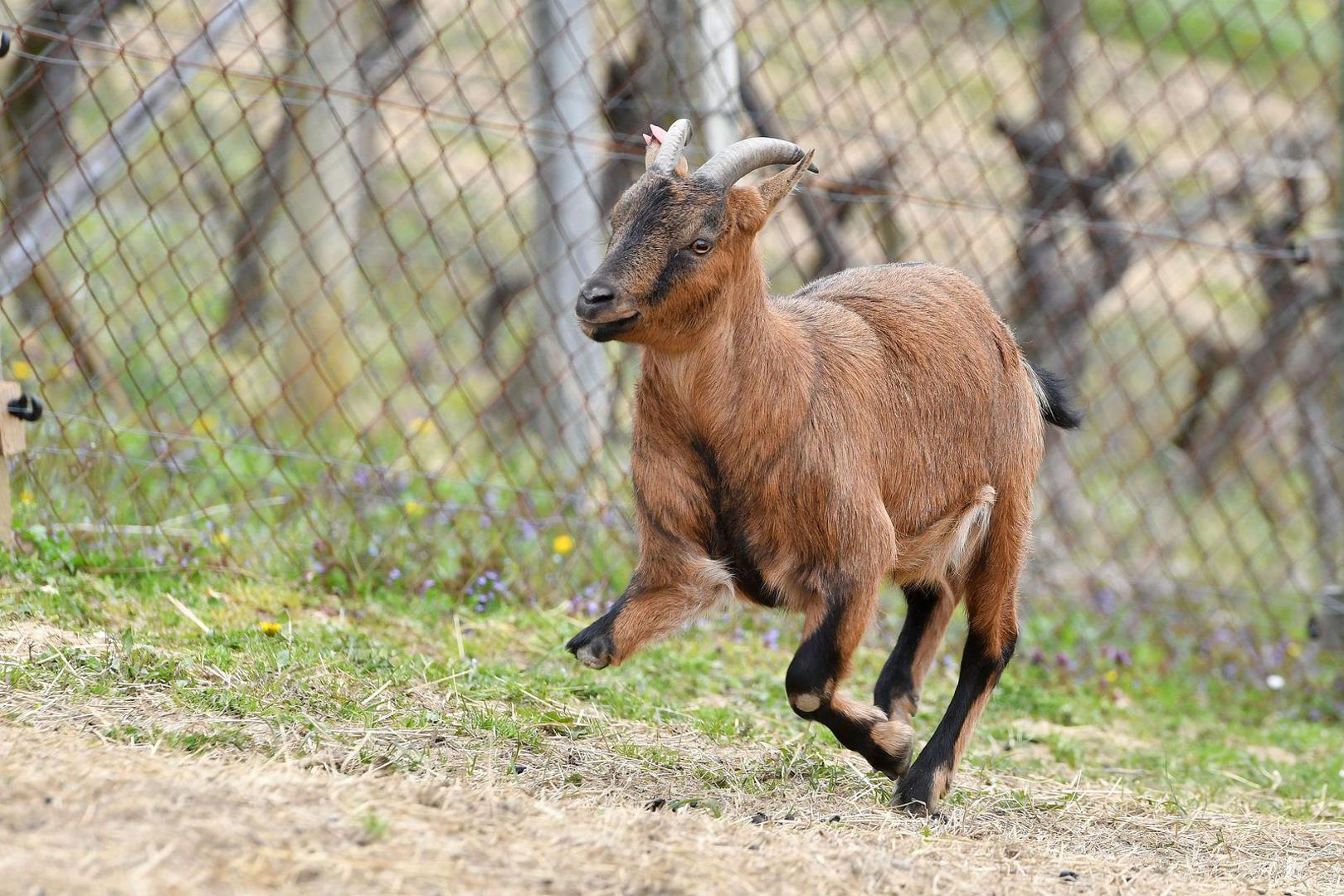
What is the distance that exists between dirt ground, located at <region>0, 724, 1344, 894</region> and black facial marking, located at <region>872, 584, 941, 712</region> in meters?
0.60

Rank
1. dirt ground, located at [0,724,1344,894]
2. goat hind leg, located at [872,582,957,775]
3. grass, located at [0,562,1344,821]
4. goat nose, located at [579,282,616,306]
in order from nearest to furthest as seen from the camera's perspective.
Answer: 1. dirt ground, located at [0,724,1344,894]
2. goat nose, located at [579,282,616,306]
3. grass, located at [0,562,1344,821]
4. goat hind leg, located at [872,582,957,775]

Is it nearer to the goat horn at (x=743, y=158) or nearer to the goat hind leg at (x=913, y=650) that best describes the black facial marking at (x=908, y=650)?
the goat hind leg at (x=913, y=650)

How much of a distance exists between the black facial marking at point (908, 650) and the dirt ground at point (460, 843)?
60 centimetres

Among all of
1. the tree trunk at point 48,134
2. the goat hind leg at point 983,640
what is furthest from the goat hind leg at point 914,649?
the tree trunk at point 48,134

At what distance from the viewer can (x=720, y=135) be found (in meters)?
6.23

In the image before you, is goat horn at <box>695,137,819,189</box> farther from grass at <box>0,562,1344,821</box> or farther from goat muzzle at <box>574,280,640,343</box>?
grass at <box>0,562,1344,821</box>

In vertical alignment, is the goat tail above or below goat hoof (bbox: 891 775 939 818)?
above

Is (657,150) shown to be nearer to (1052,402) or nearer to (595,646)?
(595,646)

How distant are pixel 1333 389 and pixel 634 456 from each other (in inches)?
260

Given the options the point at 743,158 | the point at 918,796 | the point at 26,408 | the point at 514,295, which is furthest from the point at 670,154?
the point at 514,295

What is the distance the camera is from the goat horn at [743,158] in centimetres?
377

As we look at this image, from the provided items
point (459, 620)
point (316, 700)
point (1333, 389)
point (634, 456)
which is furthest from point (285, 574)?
point (1333, 389)

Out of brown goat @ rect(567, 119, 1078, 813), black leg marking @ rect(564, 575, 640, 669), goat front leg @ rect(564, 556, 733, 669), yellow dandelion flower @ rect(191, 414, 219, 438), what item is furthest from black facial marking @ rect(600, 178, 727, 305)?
yellow dandelion flower @ rect(191, 414, 219, 438)

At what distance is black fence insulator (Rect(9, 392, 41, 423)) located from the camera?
4.96m
